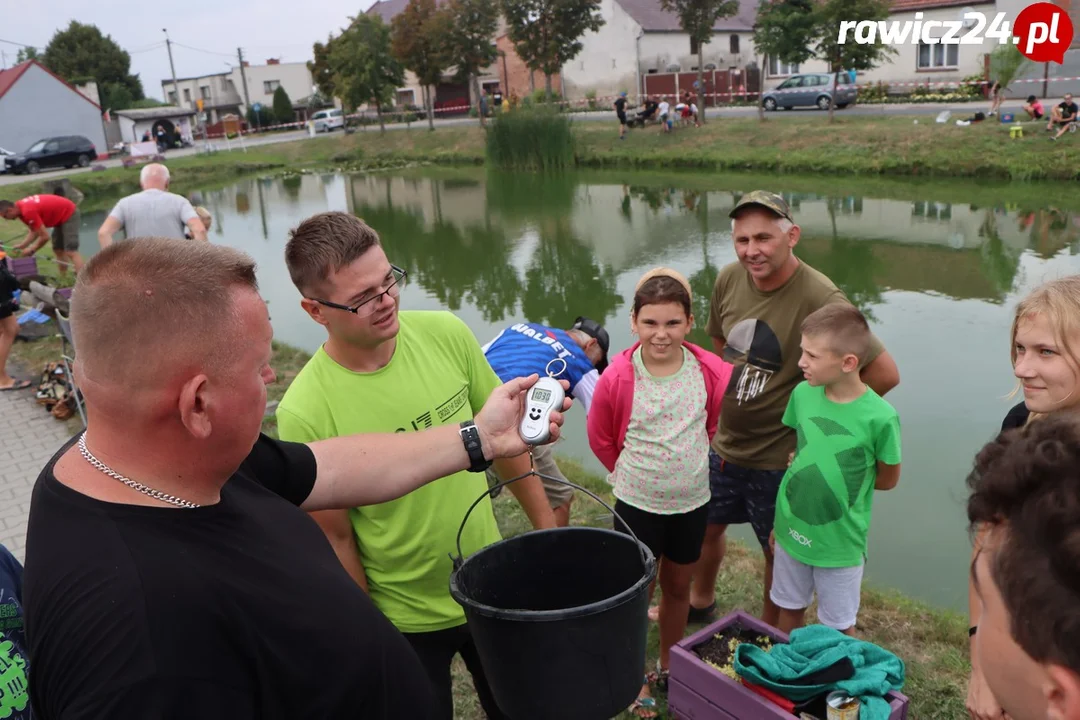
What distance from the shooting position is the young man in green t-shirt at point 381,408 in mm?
2260

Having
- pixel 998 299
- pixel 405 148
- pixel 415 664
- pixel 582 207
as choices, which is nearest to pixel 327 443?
pixel 415 664

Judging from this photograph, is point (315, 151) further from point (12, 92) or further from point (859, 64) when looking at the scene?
point (859, 64)

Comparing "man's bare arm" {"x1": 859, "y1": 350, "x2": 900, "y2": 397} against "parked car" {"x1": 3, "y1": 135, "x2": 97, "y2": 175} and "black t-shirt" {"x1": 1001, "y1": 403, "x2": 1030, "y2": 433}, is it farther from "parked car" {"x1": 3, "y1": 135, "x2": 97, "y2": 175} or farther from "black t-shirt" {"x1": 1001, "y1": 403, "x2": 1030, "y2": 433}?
"parked car" {"x1": 3, "y1": 135, "x2": 97, "y2": 175}

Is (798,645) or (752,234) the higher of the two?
(752,234)

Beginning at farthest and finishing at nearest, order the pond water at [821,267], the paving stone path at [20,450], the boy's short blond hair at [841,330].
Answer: the pond water at [821,267] → the paving stone path at [20,450] → the boy's short blond hair at [841,330]

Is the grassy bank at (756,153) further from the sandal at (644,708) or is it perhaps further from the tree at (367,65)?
the sandal at (644,708)

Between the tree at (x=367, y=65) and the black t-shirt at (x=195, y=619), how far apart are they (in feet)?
128

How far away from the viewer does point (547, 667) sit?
176 cm

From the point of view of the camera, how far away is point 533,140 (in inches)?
1042

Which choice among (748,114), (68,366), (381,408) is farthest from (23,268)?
(748,114)

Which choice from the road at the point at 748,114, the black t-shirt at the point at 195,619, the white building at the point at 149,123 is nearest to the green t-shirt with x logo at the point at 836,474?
the black t-shirt at the point at 195,619

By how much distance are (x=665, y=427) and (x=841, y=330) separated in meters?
0.73

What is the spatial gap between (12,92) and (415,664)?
160 feet

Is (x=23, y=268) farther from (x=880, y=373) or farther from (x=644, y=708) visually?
→ (x=880, y=373)
